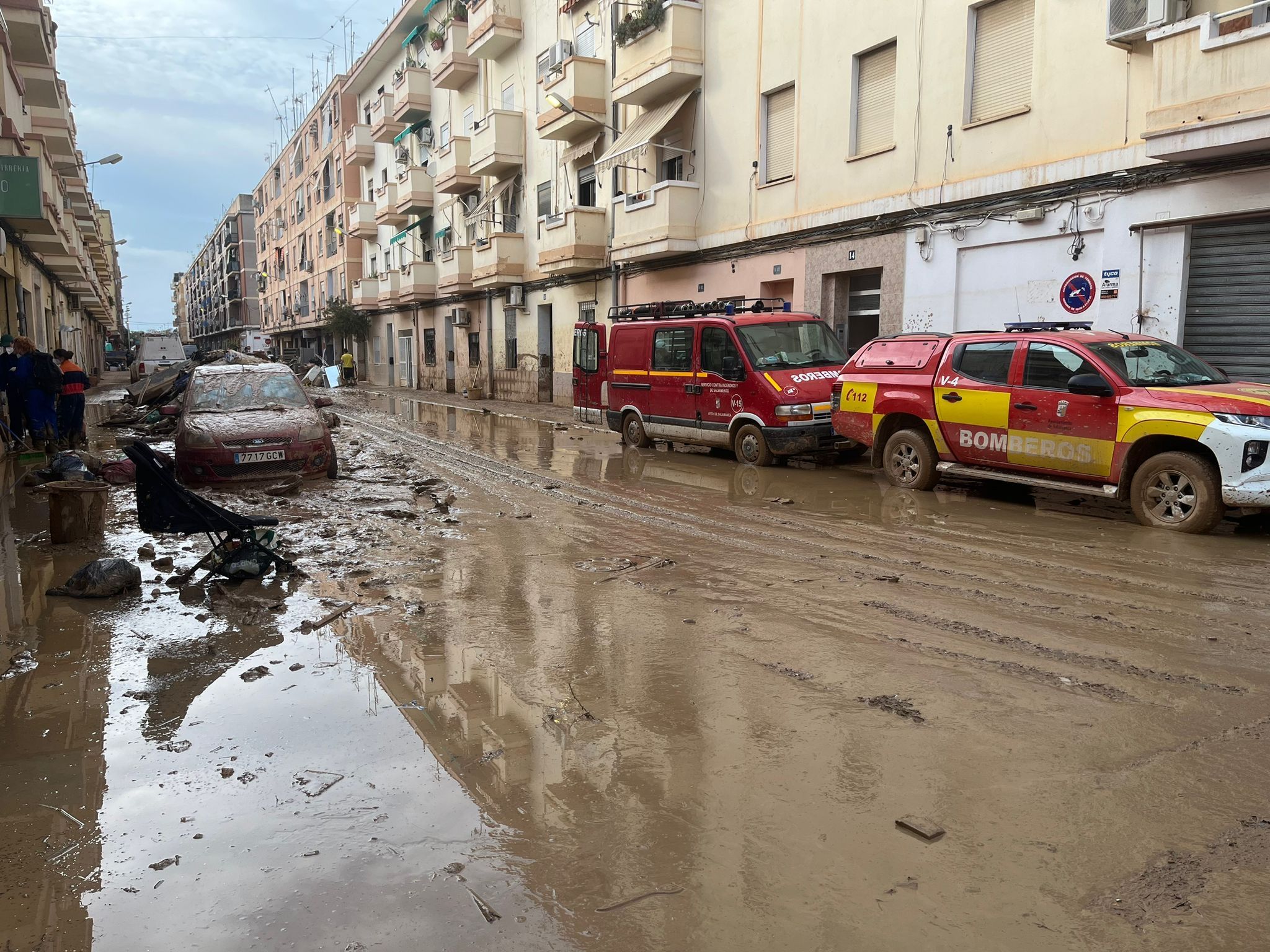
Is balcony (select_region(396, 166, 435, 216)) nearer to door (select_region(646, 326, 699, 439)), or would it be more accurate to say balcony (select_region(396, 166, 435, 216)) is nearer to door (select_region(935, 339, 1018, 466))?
door (select_region(646, 326, 699, 439))

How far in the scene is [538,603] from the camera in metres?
6.14

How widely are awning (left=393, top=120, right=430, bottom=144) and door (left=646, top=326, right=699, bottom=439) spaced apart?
29546mm

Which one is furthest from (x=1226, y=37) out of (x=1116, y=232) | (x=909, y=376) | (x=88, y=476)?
(x=88, y=476)

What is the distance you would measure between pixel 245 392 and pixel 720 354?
6830mm

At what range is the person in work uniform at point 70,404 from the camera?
14711 millimetres

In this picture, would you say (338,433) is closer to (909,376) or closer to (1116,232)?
(909,376)

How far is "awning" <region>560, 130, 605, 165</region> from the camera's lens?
24.9m

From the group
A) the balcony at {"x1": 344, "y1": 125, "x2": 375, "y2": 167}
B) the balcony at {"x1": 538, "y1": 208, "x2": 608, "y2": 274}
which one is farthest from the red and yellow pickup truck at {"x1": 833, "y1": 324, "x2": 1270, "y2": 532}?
the balcony at {"x1": 344, "y1": 125, "x2": 375, "y2": 167}

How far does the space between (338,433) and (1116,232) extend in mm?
14497

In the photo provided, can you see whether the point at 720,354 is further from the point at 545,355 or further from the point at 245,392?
the point at 545,355

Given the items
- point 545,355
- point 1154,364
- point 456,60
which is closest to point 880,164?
point 1154,364

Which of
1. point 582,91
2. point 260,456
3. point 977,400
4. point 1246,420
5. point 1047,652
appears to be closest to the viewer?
point 1047,652

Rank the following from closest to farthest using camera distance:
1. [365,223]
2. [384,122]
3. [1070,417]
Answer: [1070,417], [384,122], [365,223]

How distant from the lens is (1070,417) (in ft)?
28.8
